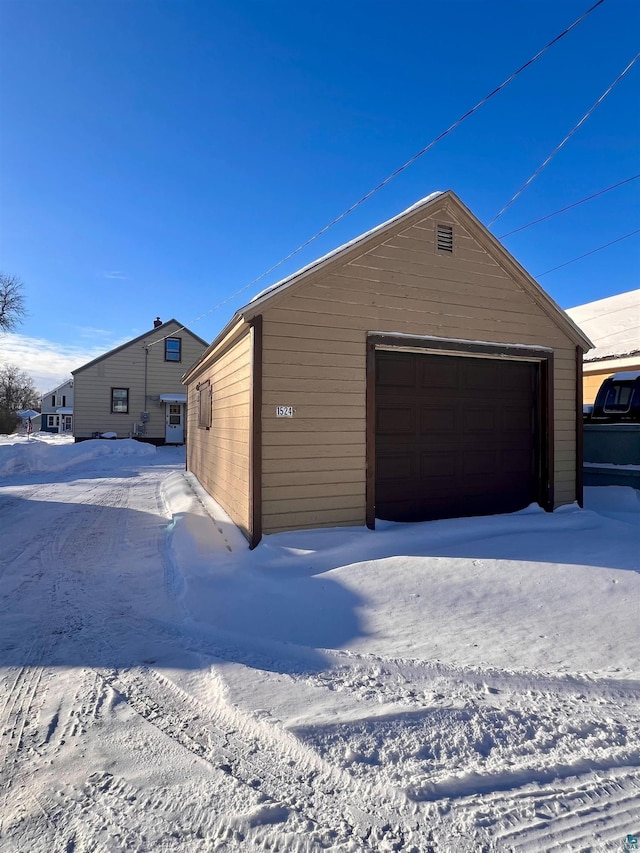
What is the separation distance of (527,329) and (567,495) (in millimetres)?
2753

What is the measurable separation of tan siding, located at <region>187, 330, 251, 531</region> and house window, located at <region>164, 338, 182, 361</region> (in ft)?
48.7

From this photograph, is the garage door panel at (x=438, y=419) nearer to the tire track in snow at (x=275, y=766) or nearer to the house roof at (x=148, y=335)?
the tire track in snow at (x=275, y=766)

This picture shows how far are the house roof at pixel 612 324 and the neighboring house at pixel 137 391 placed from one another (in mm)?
17784

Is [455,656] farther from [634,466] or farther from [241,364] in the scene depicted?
[634,466]

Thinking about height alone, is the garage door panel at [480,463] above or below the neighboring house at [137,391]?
below

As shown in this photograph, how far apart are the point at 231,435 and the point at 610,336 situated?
473 inches

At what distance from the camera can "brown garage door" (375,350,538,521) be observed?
633 cm

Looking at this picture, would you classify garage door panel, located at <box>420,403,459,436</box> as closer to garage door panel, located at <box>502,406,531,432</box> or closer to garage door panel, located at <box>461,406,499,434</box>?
garage door panel, located at <box>461,406,499,434</box>

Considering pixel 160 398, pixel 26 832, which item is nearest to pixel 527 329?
pixel 26 832

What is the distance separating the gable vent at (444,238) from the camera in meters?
6.54

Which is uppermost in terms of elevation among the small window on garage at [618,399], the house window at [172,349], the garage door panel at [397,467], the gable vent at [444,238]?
the house window at [172,349]

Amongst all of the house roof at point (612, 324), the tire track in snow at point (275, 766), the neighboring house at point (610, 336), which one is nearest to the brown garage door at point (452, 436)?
the tire track in snow at point (275, 766)

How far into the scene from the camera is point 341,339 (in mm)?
5836

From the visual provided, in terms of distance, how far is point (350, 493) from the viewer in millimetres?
5844
